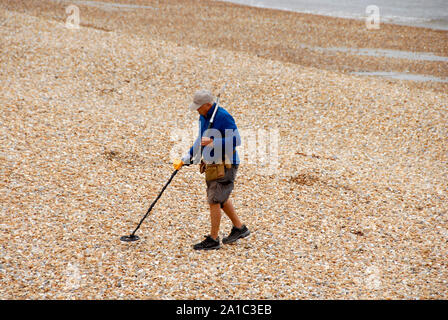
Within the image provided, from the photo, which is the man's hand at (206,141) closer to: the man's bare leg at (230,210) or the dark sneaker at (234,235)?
the man's bare leg at (230,210)

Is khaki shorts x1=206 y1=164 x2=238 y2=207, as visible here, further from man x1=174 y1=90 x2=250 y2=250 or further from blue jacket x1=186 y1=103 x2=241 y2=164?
blue jacket x1=186 y1=103 x2=241 y2=164

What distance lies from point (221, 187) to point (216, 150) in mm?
500

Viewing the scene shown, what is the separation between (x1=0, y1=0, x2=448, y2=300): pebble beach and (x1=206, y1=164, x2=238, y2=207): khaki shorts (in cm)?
78

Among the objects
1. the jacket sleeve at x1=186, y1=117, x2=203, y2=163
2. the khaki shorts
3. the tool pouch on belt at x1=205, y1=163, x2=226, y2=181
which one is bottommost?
the khaki shorts

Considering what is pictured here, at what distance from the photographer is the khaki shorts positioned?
524cm

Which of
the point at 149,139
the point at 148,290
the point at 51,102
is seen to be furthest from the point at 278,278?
the point at 51,102

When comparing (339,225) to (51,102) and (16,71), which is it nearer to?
(51,102)

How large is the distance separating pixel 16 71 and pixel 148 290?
32.6 ft

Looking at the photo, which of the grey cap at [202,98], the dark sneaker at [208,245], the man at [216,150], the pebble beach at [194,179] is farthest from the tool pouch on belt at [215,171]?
the pebble beach at [194,179]

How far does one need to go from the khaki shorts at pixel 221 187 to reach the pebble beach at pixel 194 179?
78 cm

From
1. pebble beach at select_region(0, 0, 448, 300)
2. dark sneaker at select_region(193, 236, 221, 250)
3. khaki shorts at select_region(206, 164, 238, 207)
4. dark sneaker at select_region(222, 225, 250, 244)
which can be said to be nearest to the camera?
pebble beach at select_region(0, 0, 448, 300)

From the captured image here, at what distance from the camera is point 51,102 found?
10531mm

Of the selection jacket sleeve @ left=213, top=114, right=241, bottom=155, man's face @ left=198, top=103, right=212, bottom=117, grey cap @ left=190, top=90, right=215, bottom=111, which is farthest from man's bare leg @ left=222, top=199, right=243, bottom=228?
grey cap @ left=190, top=90, right=215, bottom=111

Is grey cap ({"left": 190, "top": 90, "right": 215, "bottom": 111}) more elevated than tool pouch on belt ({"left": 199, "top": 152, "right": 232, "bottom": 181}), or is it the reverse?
grey cap ({"left": 190, "top": 90, "right": 215, "bottom": 111})
